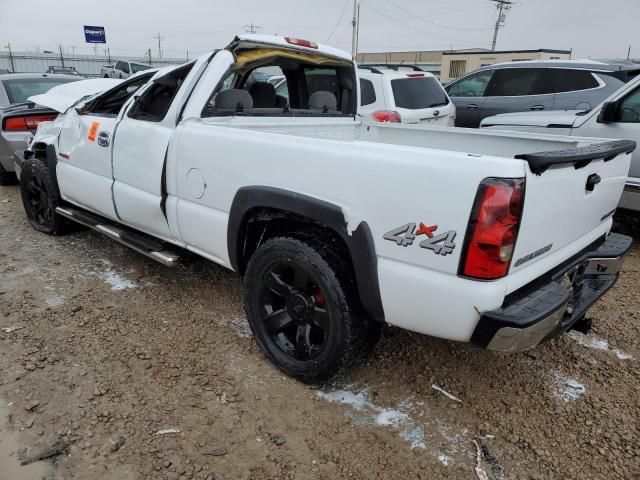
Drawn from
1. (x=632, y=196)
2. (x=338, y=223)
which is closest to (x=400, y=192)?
(x=338, y=223)

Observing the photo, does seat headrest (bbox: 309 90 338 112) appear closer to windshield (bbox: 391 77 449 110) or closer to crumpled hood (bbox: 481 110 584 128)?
crumpled hood (bbox: 481 110 584 128)

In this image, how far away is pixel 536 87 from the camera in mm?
8523

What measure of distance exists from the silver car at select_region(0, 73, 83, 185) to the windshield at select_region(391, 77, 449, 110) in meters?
4.67

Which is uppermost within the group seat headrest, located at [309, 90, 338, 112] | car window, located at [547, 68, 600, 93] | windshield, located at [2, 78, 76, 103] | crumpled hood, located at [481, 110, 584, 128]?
car window, located at [547, 68, 600, 93]

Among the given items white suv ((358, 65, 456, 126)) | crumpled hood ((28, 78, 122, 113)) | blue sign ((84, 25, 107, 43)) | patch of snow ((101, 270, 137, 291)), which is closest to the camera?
patch of snow ((101, 270, 137, 291))

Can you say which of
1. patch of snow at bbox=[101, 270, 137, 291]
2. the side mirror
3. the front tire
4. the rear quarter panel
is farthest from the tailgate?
patch of snow at bbox=[101, 270, 137, 291]

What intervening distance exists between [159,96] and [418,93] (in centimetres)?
473

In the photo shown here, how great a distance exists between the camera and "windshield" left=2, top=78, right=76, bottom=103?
23.1 feet

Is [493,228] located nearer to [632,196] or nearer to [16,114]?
[632,196]

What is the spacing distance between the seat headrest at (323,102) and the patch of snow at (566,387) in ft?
9.01

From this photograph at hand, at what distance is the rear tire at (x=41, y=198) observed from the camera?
465cm

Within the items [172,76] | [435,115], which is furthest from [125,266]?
[435,115]

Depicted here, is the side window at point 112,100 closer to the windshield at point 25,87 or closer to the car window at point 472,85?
the windshield at point 25,87

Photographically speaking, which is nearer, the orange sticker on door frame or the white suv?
the orange sticker on door frame
